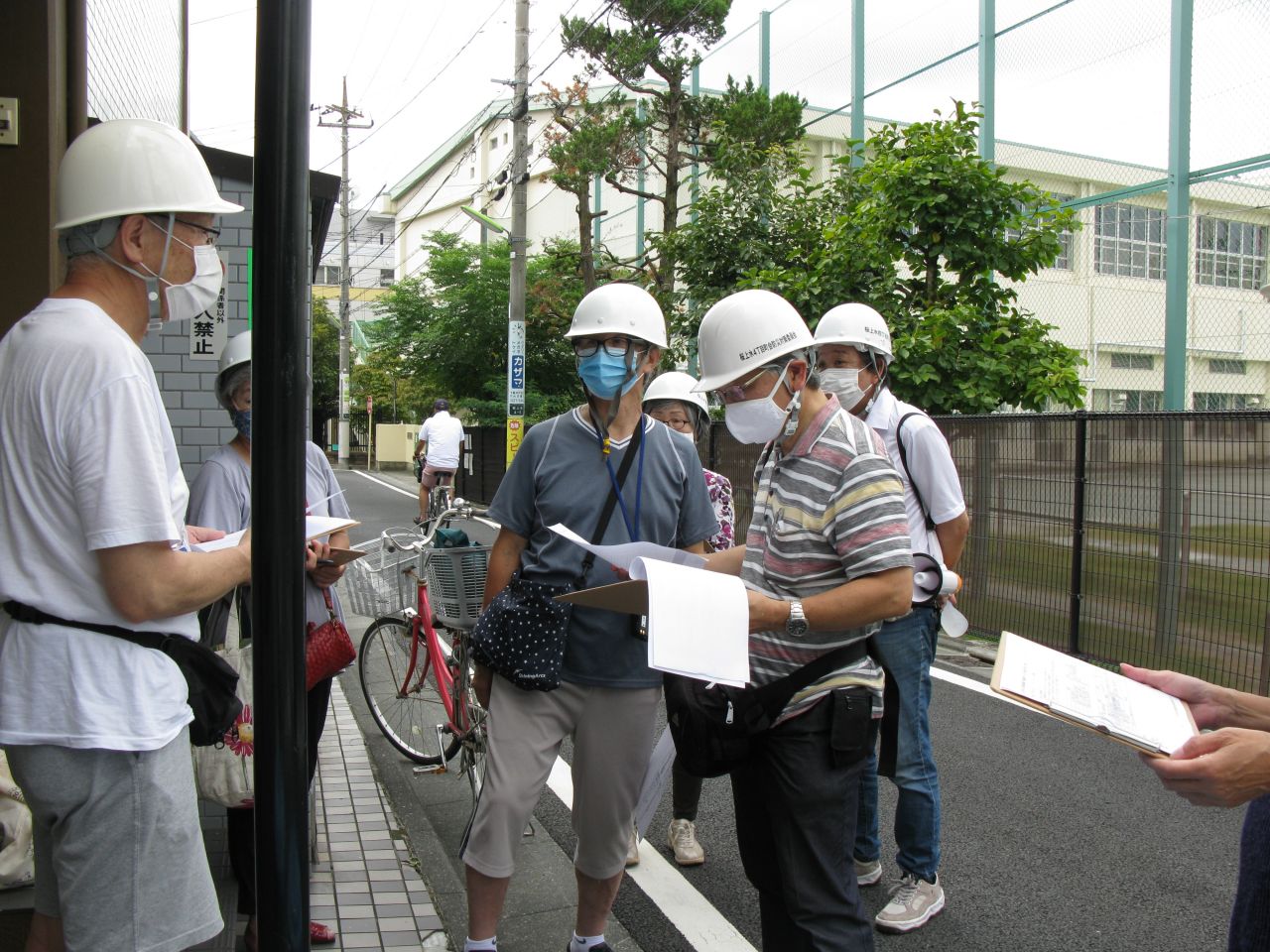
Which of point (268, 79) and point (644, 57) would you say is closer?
point (268, 79)

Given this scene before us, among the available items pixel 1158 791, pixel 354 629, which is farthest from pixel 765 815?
pixel 354 629

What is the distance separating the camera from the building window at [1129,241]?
11500mm

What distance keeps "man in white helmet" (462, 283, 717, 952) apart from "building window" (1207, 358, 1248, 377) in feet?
29.3

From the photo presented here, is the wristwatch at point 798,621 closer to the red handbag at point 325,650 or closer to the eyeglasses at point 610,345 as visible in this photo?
the eyeglasses at point 610,345

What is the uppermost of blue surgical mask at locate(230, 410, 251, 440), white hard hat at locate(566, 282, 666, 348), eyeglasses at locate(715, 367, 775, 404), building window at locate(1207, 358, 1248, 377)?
building window at locate(1207, 358, 1248, 377)

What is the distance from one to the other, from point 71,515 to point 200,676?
414mm

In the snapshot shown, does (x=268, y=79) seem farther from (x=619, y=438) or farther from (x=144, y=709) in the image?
(x=619, y=438)

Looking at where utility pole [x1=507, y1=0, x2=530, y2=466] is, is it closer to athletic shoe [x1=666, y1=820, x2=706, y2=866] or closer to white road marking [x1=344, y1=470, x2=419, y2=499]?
white road marking [x1=344, y1=470, x2=419, y2=499]

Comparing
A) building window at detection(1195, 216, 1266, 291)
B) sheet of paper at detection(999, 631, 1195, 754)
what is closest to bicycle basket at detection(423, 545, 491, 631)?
sheet of paper at detection(999, 631, 1195, 754)

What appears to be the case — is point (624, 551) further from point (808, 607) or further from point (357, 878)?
point (357, 878)

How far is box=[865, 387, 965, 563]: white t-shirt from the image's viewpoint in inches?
153

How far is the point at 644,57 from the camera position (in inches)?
782

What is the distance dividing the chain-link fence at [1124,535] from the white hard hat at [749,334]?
496cm

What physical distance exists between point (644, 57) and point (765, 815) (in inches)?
753
